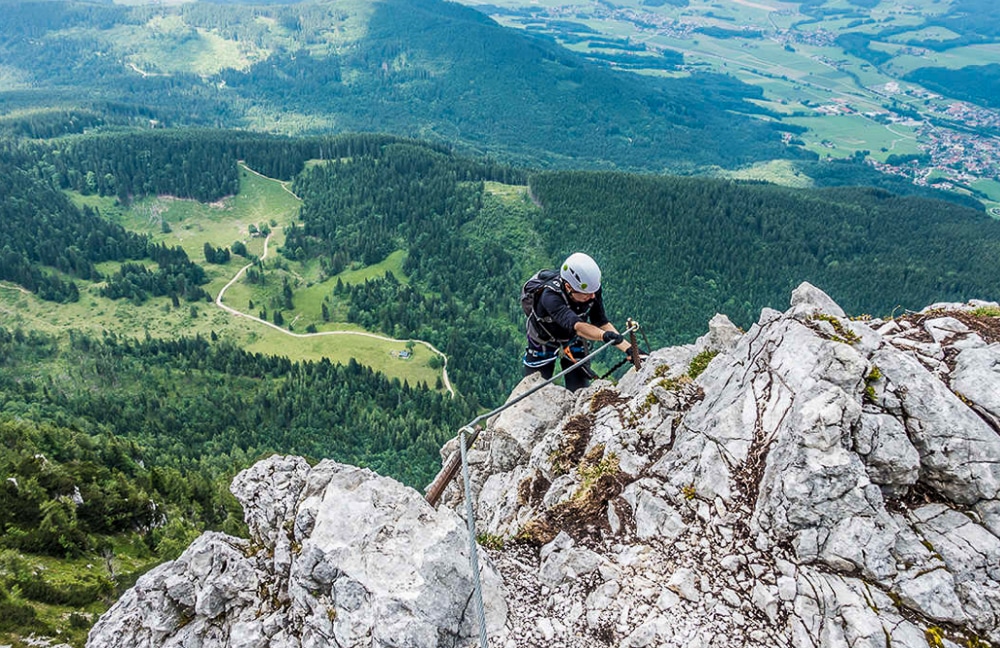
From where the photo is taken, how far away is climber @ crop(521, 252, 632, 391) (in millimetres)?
20438

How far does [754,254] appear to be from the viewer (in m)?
182

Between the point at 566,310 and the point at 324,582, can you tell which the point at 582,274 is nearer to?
the point at 566,310

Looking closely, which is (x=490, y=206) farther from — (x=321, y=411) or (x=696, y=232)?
(x=321, y=411)

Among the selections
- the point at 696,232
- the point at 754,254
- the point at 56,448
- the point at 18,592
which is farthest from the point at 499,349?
the point at 18,592

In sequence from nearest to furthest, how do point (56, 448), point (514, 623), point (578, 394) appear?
point (514, 623) < point (578, 394) < point (56, 448)

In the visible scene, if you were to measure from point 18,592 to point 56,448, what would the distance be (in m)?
38.0

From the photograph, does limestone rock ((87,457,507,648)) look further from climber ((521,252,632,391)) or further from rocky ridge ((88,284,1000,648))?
climber ((521,252,632,391))

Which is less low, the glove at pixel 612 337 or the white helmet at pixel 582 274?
the white helmet at pixel 582 274

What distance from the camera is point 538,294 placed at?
74.1 ft

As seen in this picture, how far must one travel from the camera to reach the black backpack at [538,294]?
21828mm

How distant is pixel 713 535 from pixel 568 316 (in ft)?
29.7

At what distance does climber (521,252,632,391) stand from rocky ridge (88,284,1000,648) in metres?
4.20

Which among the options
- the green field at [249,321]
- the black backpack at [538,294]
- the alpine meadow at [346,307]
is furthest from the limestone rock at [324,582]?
the green field at [249,321]

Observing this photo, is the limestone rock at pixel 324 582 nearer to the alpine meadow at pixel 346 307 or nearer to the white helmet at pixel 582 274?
the white helmet at pixel 582 274
